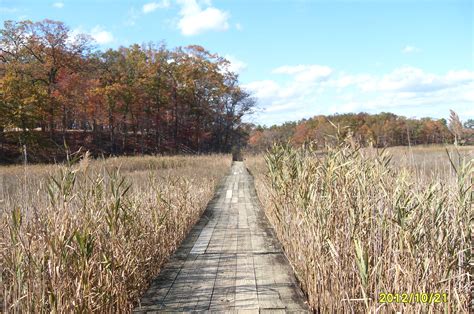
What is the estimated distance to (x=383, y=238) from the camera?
2.04 meters

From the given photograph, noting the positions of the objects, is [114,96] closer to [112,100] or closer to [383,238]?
[112,100]

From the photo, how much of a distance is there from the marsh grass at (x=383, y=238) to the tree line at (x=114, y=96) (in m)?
20.8

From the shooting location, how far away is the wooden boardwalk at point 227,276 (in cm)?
268

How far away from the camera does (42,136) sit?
23.8 metres

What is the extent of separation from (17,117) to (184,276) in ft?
68.9

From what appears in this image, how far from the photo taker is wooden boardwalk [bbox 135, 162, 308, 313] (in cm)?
268

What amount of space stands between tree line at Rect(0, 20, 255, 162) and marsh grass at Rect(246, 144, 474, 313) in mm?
20755

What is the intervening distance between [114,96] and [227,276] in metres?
25.4

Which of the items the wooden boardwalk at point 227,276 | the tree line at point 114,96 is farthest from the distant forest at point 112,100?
the wooden boardwalk at point 227,276
